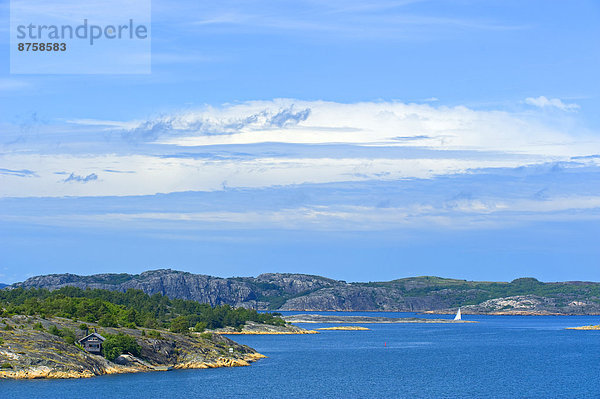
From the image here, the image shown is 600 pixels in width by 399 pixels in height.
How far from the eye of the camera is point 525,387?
125 metres

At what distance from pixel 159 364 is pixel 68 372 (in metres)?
21.1

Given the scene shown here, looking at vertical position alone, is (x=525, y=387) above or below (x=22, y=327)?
below

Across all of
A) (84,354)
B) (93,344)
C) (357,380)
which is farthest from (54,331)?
(357,380)

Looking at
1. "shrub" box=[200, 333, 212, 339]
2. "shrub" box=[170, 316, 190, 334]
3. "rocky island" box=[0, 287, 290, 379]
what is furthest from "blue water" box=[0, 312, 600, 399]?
"shrub" box=[170, 316, 190, 334]

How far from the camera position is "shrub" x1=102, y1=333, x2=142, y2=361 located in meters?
123

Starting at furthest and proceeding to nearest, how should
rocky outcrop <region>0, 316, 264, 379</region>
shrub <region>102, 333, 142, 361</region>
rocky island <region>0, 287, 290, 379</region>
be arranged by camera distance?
shrub <region>102, 333, 142, 361</region>
rocky island <region>0, 287, 290, 379</region>
rocky outcrop <region>0, 316, 264, 379</region>

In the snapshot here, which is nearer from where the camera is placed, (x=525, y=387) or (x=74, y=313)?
(x=525, y=387)

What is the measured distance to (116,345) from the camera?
124 metres

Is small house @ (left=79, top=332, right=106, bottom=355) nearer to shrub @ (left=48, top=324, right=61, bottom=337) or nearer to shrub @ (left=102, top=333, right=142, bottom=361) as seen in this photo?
shrub @ (left=102, top=333, right=142, bottom=361)

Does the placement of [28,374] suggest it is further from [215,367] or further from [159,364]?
[215,367]

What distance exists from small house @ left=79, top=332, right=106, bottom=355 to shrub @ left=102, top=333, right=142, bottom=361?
2.62ft

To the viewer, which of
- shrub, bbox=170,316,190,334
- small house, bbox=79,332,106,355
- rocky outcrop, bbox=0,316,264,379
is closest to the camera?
rocky outcrop, bbox=0,316,264,379

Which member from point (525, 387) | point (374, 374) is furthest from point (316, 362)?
point (525, 387)

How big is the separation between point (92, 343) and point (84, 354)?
311 centimetres
